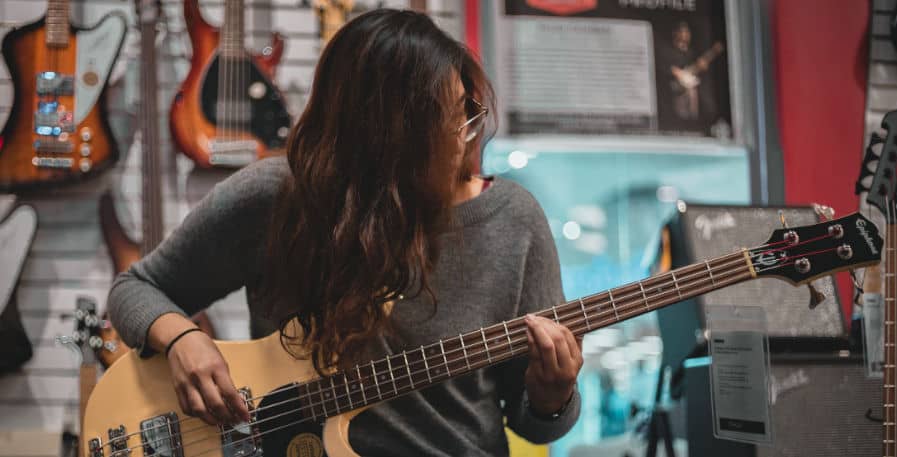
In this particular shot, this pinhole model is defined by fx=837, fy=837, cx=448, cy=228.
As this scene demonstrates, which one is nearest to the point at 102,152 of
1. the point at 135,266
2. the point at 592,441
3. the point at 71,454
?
the point at 71,454

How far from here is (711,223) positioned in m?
2.11

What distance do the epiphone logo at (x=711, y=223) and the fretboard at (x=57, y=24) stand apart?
1.97 metres

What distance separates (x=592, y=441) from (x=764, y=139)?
4.14 ft

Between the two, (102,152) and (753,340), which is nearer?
(753,340)

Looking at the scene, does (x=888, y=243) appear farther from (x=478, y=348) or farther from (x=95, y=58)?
(x=95, y=58)

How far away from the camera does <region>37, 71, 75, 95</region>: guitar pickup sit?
2.58m

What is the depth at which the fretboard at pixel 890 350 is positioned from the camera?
1408 mm

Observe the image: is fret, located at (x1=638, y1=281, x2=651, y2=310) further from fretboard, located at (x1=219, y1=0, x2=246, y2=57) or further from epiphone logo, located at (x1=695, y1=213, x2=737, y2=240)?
fretboard, located at (x1=219, y1=0, x2=246, y2=57)

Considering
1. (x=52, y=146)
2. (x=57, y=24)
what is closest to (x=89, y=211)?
(x=52, y=146)

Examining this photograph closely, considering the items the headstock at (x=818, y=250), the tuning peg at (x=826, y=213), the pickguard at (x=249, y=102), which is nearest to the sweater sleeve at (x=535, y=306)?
the headstock at (x=818, y=250)

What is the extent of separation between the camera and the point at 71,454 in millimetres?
2445

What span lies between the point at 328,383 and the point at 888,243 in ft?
3.27

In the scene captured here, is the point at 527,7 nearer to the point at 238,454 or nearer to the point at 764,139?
the point at 764,139

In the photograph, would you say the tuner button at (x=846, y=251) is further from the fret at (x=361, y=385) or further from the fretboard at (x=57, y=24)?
the fretboard at (x=57, y=24)
